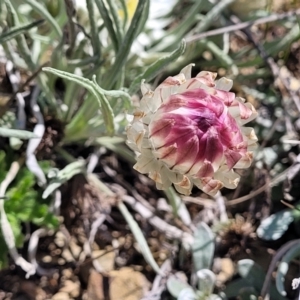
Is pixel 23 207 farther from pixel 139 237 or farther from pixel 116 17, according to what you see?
pixel 116 17

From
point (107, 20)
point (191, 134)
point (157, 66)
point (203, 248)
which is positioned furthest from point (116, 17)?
point (203, 248)

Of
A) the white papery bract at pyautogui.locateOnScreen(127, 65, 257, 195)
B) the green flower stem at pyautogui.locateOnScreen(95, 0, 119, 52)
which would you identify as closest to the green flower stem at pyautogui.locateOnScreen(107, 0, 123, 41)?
the green flower stem at pyautogui.locateOnScreen(95, 0, 119, 52)

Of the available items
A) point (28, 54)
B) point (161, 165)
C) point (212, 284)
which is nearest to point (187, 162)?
point (161, 165)

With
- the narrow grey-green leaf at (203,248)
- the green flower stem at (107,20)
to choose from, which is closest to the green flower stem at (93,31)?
the green flower stem at (107,20)

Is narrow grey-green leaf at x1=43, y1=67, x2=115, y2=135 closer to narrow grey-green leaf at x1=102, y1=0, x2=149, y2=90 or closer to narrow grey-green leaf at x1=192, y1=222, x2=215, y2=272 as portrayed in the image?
narrow grey-green leaf at x1=102, y1=0, x2=149, y2=90

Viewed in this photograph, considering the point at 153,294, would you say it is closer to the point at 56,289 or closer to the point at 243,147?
the point at 56,289

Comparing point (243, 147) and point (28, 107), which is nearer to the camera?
point (243, 147)

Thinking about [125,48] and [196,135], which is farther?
[125,48]
